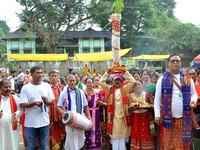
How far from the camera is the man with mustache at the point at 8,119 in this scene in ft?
14.4

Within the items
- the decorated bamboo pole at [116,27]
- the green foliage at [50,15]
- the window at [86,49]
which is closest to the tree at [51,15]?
the green foliage at [50,15]

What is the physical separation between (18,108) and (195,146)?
3356 mm

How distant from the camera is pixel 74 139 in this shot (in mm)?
5094

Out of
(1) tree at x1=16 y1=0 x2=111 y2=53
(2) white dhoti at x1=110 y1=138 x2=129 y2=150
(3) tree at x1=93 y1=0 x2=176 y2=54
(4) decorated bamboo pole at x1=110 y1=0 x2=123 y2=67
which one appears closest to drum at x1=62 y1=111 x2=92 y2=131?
(2) white dhoti at x1=110 y1=138 x2=129 y2=150

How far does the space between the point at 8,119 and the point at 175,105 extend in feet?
8.41

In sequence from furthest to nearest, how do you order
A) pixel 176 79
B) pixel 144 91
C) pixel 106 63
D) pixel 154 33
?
pixel 154 33
pixel 106 63
pixel 144 91
pixel 176 79

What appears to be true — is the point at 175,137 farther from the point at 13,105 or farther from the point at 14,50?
the point at 14,50

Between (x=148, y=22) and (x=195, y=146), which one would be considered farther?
(x=148, y=22)

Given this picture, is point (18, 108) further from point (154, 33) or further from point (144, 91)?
point (154, 33)

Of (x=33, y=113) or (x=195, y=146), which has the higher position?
(x=33, y=113)

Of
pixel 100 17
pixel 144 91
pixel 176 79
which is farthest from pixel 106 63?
pixel 176 79

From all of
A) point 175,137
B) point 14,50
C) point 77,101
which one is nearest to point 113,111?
point 77,101

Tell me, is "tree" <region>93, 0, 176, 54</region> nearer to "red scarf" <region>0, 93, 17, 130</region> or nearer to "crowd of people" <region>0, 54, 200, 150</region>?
"crowd of people" <region>0, 54, 200, 150</region>

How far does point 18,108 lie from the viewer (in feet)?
15.3
